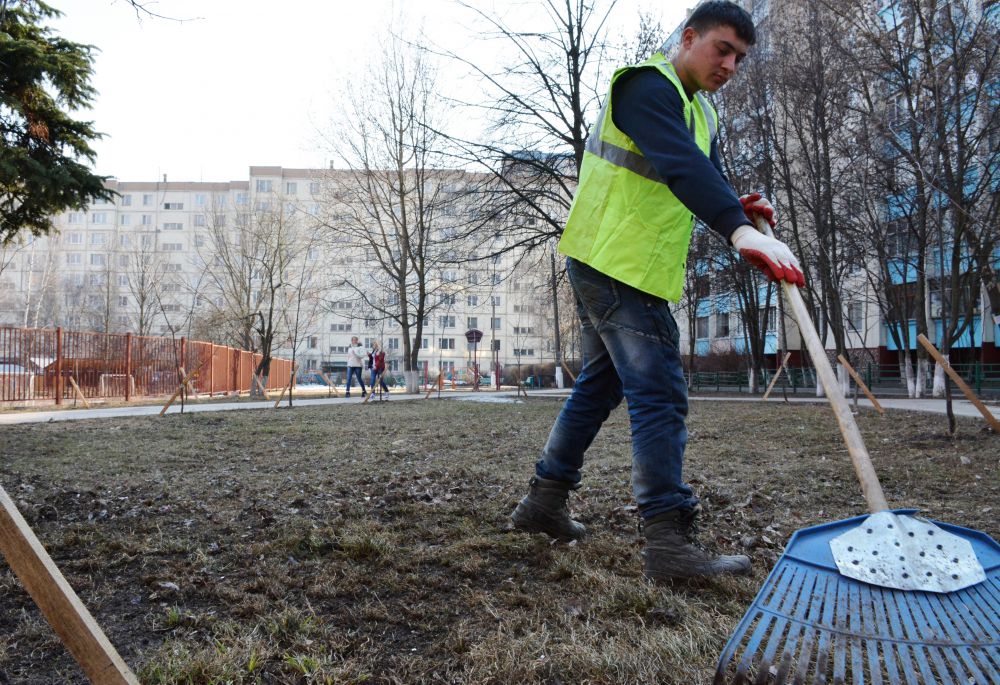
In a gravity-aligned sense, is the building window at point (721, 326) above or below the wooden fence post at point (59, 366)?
above

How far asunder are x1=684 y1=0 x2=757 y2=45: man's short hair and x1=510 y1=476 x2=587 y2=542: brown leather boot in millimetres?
1948

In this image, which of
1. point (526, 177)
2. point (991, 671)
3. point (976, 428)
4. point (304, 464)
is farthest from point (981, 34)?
point (991, 671)

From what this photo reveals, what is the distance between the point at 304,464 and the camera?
19.0 ft

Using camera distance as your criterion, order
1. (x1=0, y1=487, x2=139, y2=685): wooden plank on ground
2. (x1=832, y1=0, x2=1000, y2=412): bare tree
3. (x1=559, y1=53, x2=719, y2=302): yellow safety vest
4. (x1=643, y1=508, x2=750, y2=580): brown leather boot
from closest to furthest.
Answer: (x1=0, y1=487, x2=139, y2=685): wooden plank on ground, (x1=643, y1=508, x2=750, y2=580): brown leather boot, (x1=559, y1=53, x2=719, y2=302): yellow safety vest, (x1=832, y1=0, x2=1000, y2=412): bare tree

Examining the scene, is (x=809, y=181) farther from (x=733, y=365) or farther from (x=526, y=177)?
(x=733, y=365)

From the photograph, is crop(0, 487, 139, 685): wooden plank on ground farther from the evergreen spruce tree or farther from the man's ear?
the evergreen spruce tree

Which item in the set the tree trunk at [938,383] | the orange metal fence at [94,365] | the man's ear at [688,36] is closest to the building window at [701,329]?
the tree trunk at [938,383]

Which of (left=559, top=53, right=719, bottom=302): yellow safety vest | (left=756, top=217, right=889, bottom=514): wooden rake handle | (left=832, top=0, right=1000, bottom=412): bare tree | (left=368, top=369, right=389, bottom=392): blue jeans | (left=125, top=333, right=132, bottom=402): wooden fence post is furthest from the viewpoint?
(left=125, top=333, right=132, bottom=402): wooden fence post

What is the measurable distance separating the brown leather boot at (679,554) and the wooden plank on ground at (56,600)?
69.6 inches

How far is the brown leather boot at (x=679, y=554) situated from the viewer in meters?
2.40

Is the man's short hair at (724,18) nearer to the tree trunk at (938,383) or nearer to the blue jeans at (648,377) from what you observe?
the blue jeans at (648,377)

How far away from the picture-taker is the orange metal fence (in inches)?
626

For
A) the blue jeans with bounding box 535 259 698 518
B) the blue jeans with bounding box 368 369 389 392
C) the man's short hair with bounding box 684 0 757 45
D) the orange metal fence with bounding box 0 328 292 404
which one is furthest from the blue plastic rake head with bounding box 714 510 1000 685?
the blue jeans with bounding box 368 369 389 392

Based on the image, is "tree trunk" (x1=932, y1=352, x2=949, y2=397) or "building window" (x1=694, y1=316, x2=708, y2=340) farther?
"building window" (x1=694, y1=316, x2=708, y2=340)
